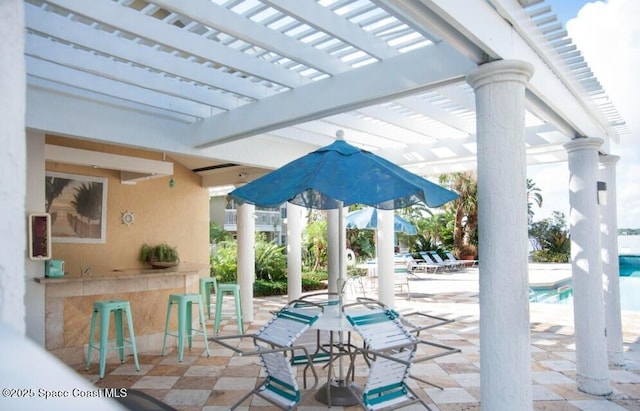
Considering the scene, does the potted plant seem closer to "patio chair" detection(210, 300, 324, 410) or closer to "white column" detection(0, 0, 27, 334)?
"patio chair" detection(210, 300, 324, 410)

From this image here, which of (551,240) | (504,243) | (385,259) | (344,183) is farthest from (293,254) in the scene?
(551,240)

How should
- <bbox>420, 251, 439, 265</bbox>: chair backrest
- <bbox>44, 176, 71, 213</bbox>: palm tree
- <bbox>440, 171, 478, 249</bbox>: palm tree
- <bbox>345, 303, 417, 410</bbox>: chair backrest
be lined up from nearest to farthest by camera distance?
<bbox>345, 303, 417, 410</bbox>: chair backrest
<bbox>44, 176, 71, 213</bbox>: palm tree
<bbox>420, 251, 439, 265</bbox>: chair backrest
<bbox>440, 171, 478, 249</bbox>: palm tree

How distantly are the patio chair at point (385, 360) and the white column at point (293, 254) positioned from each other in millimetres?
6074

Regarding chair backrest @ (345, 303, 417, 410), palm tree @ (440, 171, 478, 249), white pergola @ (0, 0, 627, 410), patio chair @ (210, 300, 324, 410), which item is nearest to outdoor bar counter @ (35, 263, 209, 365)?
white pergola @ (0, 0, 627, 410)

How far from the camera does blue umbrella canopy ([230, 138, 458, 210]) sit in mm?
4070

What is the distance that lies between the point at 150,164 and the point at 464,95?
18.3ft

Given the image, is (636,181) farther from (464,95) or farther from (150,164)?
(150,164)

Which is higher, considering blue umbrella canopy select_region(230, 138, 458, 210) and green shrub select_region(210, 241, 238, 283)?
blue umbrella canopy select_region(230, 138, 458, 210)

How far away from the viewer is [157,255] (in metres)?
10.1

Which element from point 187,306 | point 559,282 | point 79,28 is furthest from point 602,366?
point 559,282

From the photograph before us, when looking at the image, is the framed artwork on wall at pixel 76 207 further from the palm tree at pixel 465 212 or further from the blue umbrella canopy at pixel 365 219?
the palm tree at pixel 465 212

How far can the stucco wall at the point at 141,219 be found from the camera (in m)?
9.09

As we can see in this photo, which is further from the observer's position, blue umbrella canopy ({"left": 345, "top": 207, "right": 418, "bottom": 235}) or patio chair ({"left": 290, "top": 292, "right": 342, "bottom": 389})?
blue umbrella canopy ({"left": 345, "top": 207, "right": 418, "bottom": 235})

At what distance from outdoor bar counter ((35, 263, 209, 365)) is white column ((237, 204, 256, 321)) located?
6.58ft
